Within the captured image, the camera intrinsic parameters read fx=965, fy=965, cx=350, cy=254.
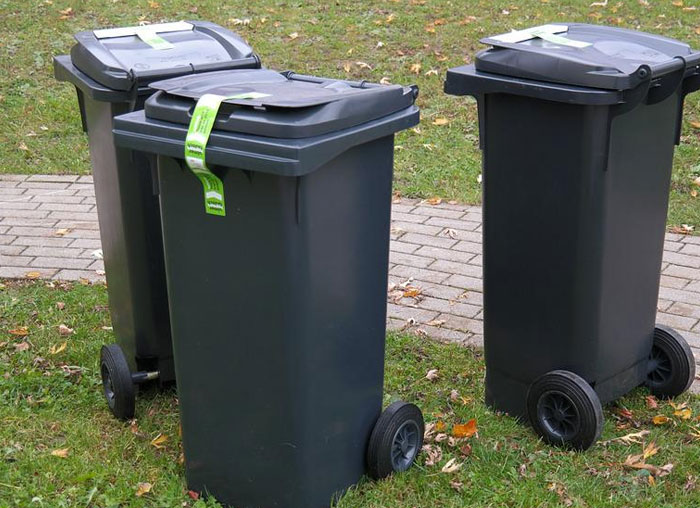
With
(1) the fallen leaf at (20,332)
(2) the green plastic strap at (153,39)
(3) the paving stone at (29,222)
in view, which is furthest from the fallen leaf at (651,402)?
(3) the paving stone at (29,222)

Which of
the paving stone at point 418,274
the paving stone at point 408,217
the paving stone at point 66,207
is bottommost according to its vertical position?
the paving stone at point 418,274

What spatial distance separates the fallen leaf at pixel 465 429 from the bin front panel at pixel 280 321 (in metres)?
0.57

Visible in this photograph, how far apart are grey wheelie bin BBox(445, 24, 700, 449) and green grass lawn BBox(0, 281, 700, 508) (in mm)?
159

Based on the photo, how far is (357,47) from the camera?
30.5 feet

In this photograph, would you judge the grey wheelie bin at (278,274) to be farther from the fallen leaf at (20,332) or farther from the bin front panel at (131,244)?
the fallen leaf at (20,332)

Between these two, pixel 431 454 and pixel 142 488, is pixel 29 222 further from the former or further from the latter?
pixel 431 454

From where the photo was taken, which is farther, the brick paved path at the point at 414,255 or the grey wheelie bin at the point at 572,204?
the brick paved path at the point at 414,255

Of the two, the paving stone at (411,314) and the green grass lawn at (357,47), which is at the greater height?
the green grass lawn at (357,47)

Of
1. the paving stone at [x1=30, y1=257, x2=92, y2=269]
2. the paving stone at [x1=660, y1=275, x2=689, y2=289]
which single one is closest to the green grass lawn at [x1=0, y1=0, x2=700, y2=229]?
the paving stone at [x1=660, y1=275, x2=689, y2=289]

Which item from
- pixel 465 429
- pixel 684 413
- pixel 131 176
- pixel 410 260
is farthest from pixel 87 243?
pixel 684 413

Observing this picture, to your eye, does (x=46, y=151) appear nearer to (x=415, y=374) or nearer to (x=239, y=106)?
(x=415, y=374)

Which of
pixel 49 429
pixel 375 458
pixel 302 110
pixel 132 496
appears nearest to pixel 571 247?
pixel 375 458

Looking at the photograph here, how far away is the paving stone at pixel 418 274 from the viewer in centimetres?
568

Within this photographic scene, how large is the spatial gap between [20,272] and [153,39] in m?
2.23
